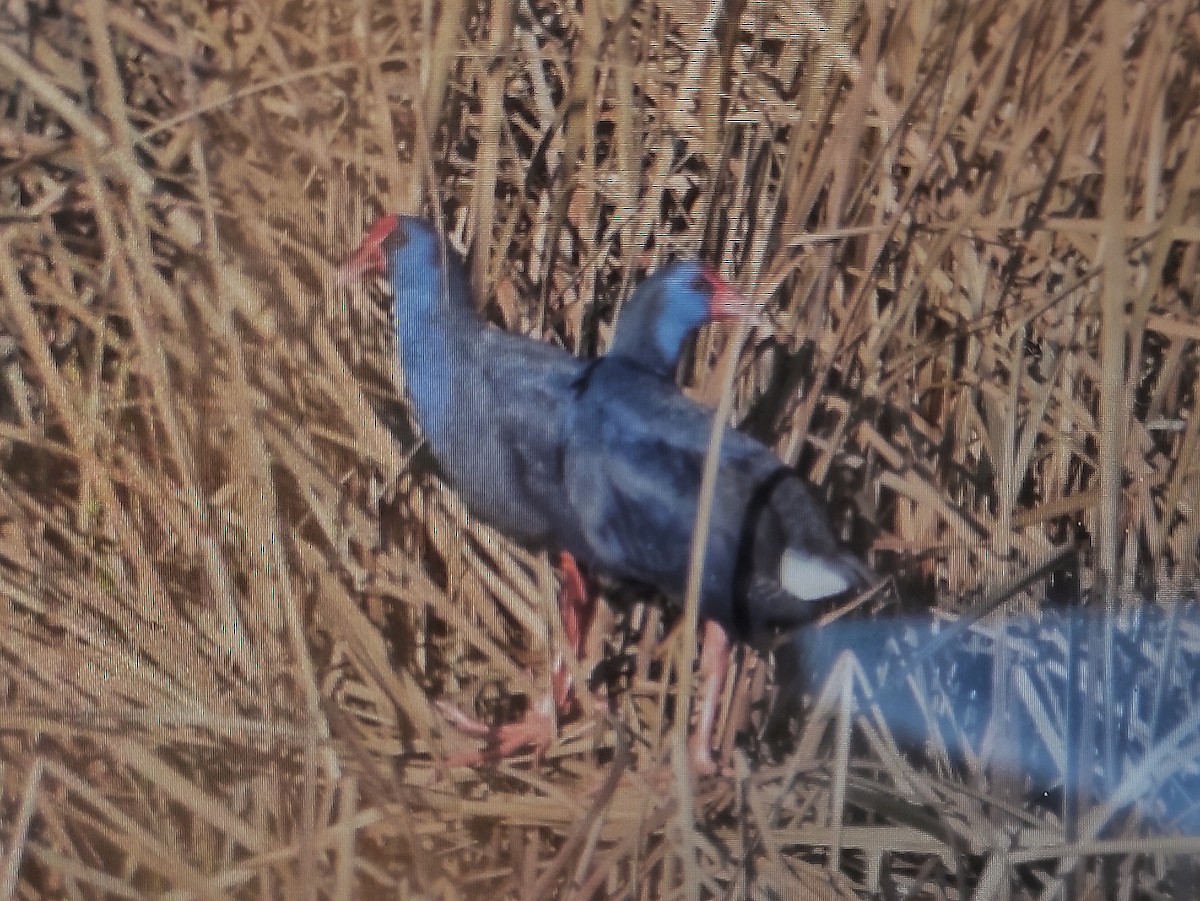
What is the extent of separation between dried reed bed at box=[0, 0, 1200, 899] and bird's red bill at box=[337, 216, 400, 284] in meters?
0.02

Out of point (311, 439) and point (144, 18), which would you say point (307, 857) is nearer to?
point (311, 439)

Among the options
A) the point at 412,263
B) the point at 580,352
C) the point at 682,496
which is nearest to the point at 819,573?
the point at 682,496

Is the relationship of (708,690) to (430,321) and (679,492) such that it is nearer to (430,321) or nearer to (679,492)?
(679,492)

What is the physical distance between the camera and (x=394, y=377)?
641 mm

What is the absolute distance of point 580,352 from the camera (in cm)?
63

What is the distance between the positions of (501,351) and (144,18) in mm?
305

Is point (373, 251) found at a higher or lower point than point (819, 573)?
higher

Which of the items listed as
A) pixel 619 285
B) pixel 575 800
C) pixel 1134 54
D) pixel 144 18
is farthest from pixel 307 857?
pixel 1134 54

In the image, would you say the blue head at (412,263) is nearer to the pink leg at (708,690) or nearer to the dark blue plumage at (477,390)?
the dark blue plumage at (477,390)

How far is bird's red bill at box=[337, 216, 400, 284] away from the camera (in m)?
0.61

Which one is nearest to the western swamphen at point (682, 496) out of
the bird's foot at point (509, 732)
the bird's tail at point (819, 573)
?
the bird's tail at point (819, 573)

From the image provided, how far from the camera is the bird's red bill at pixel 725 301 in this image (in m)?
0.59

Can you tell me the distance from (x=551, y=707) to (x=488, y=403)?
198 millimetres

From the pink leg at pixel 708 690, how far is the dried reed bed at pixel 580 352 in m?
0.01
